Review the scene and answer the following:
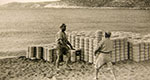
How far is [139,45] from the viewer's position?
9859 millimetres

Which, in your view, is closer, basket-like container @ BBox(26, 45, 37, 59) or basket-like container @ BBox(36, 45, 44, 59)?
basket-like container @ BBox(36, 45, 44, 59)

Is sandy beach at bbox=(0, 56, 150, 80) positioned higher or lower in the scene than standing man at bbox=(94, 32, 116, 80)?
lower

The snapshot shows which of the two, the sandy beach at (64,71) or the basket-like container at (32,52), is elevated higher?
the basket-like container at (32,52)

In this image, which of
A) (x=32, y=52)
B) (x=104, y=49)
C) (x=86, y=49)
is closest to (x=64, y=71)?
(x=86, y=49)

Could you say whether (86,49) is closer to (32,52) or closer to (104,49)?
(32,52)

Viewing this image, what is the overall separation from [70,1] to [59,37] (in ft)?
436

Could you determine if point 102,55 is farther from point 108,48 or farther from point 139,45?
point 139,45

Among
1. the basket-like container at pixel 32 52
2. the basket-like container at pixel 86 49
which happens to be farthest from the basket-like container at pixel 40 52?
the basket-like container at pixel 86 49

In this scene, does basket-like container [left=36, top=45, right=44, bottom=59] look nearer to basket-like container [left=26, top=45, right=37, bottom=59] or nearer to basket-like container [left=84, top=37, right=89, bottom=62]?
basket-like container [left=26, top=45, right=37, bottom=59]

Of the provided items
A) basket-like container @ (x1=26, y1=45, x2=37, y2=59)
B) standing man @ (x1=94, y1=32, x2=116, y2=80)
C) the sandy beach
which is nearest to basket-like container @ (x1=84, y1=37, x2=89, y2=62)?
the sandy beach

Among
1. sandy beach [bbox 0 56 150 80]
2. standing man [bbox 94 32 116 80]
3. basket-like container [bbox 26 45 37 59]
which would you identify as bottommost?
sandy beach [bbox 0 56 150 80]

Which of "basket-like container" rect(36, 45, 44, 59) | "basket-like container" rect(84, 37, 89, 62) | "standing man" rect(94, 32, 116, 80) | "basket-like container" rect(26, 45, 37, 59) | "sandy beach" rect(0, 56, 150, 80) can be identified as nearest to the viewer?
"standing man" rect(94, 32, 116, 80)

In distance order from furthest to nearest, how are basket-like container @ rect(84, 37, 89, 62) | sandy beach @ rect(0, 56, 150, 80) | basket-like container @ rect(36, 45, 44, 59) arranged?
basket-like container @ rect(36, 45, 44, 59) < basket-like container @ rect(84, 37, 89, 62) < sandy beach @ rect(0, 56, 150, 80)

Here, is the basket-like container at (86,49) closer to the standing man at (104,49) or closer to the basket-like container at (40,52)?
the basket-like container at (40,52)
